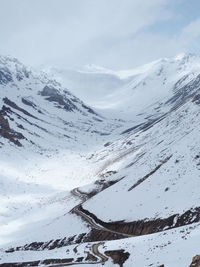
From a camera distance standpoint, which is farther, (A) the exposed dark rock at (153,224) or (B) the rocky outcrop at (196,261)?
(A) the exposed dark rock at (153,224)

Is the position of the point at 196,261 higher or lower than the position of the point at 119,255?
lower

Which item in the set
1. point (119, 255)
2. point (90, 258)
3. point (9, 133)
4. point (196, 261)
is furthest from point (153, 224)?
point (9, 133)

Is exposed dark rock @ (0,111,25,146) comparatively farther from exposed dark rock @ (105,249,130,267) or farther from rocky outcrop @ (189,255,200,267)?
rocky outcrop @ (189,255,200,267)

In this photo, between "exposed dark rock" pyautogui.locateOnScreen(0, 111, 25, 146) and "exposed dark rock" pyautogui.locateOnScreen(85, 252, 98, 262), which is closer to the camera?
"exposed dark rock" pyautogui.locateOnScreen(85, 252, 98, 262)

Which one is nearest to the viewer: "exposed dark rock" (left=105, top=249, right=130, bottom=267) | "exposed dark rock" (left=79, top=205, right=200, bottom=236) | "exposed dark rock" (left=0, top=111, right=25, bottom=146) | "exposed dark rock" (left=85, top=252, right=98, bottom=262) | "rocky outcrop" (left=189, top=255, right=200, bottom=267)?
"rocky outcrop" (left=189, top=255, right=200, bottom=267)

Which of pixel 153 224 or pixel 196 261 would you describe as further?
pixel 153 224

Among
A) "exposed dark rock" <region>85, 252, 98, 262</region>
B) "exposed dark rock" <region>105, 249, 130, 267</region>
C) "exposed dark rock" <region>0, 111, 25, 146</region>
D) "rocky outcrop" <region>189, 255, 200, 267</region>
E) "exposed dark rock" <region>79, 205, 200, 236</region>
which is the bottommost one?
"rocky outcrop" <region>189, 255, 200, 267</region>

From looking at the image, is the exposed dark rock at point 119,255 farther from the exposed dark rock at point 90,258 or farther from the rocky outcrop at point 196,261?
the rocky outcrop at point 196,261

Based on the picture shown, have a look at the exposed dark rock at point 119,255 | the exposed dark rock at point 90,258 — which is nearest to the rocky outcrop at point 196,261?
the exposed dark rock at point 119,255

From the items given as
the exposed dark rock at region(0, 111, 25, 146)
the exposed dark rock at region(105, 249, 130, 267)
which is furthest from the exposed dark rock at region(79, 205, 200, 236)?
the exposed dark rock at region(0, 111, 25, 146)

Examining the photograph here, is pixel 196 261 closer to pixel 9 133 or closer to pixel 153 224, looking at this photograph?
pixel 153 224

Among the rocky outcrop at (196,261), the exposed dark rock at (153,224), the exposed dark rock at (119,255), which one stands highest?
the exposed dark rock at (153,224)

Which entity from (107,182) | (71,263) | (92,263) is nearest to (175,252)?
(92,263)

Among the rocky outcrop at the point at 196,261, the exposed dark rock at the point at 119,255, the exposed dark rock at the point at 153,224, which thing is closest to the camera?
the rocky outcrop at the point at 196,261
